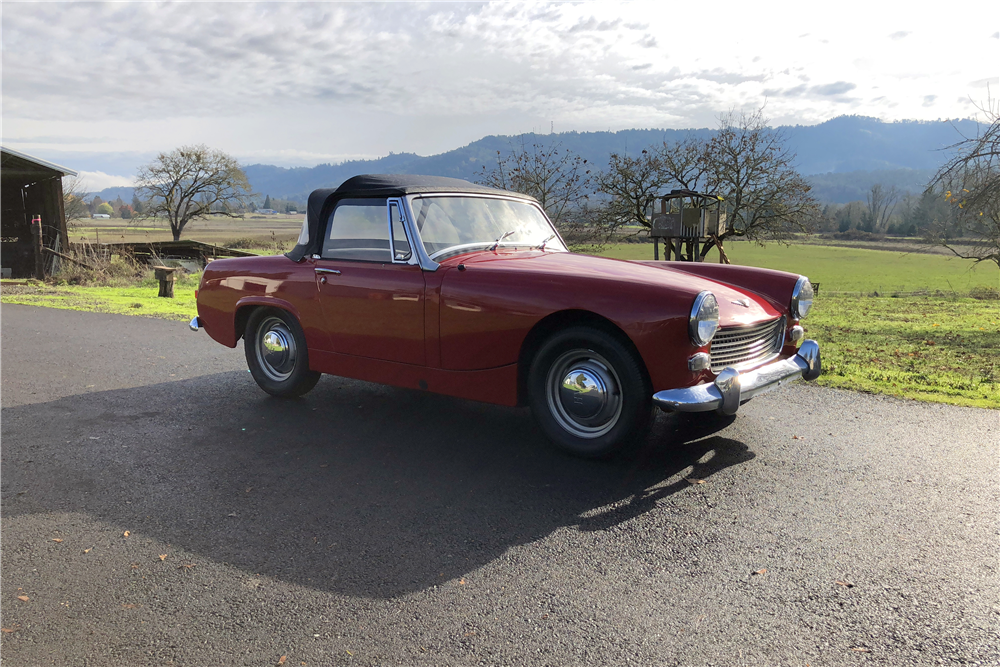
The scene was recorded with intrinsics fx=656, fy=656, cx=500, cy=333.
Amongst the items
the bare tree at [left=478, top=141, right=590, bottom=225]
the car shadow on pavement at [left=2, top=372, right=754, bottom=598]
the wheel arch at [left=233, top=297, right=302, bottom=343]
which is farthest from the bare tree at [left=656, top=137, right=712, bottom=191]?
the car shadow on pavement at [left=2, top=372, right=754, bottom=598]

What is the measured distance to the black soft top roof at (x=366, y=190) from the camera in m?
4.93

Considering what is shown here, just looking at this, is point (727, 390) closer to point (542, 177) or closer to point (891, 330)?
point (891, 330)

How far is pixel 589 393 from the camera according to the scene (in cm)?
396

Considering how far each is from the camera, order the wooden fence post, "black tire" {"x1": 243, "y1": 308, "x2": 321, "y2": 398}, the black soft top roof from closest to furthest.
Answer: the black soft top roof → "black tire" {"x1": 243, "y1": 308, "x2": 321, "y2": 398} → the wooden fence post

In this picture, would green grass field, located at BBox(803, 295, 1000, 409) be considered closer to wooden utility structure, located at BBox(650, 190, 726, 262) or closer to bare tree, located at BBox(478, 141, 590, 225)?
wooden utility structure, located at BBox(650, 190, 726, 262)

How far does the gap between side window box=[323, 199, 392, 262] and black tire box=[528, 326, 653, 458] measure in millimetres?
1510

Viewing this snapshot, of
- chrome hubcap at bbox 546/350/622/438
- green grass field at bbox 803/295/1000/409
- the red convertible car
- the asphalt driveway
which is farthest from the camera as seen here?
green grass field at bbox 803/295/1000/409

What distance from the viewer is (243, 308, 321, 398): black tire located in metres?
5.50

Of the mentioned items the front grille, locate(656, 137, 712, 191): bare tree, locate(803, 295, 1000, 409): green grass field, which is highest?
locate(656, 137, 712, 191): bare tree

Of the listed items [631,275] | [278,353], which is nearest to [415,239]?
[631,275]

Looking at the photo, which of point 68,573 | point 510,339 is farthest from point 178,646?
point 510,339

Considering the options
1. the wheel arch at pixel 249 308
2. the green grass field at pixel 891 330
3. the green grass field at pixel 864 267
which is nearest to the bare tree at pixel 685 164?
the green grass field at pixel 864 267

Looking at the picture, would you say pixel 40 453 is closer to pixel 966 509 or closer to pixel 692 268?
pixel 692 268

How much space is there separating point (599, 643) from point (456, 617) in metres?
0.55
